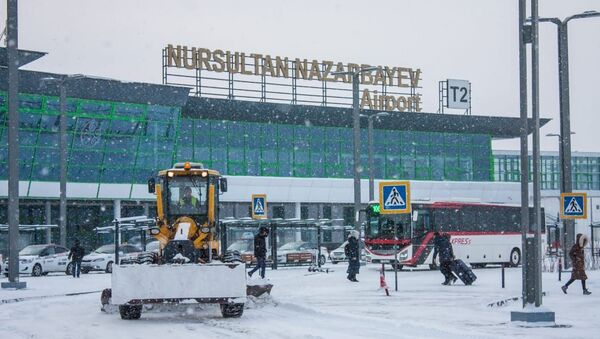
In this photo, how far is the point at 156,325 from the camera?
19.2 metres

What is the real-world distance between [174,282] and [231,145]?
52754 mm

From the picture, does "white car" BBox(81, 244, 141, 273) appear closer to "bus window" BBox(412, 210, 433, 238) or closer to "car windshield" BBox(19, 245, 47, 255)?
"car windshield" BBox(19, 245, 47, 255)

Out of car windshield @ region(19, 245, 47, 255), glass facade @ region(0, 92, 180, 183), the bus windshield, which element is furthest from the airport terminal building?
the bus windshield

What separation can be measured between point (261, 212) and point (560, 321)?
2172cm

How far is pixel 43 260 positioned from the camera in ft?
160

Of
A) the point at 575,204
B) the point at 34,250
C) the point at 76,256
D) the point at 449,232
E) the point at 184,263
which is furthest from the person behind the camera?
the point at 34,250

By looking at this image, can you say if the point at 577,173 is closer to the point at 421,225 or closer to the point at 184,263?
the point at 421,225

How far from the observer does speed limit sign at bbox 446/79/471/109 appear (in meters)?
79.6

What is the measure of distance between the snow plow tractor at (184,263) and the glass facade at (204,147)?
37050 mm

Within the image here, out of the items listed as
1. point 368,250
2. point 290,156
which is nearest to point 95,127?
point 290,156

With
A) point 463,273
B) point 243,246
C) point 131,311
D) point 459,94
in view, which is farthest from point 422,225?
point 459,94

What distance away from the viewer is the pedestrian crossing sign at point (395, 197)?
27.4m

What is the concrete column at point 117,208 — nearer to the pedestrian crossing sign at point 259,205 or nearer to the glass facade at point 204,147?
the glass facade at point 204,147

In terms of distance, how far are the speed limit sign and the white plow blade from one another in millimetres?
60692
